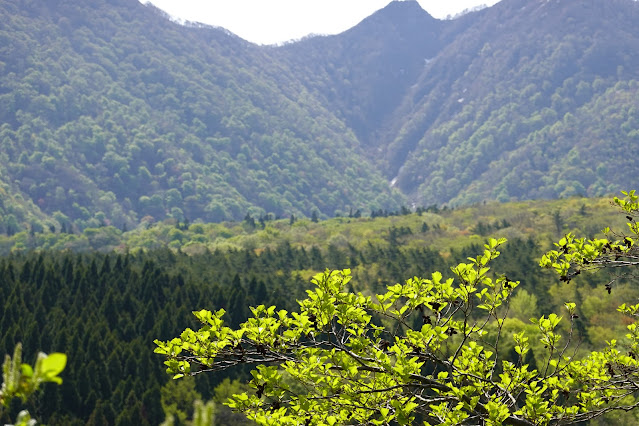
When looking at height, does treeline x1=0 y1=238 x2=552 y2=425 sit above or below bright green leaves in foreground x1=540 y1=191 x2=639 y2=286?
below

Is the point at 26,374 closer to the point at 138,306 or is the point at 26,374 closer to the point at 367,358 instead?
the point at 367,358

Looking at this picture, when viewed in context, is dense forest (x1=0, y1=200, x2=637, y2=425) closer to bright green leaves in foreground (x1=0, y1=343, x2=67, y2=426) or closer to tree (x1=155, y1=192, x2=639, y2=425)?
tree (x1=155, y1=192, x2=639, y2=425)

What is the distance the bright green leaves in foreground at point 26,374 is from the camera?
375 centimetres

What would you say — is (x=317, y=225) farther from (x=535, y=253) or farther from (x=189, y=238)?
(x=535, y=253)

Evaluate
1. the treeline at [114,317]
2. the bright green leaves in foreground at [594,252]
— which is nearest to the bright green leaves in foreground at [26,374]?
the bright green leaves in foreground at [594,252]

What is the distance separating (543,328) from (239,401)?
521 cm

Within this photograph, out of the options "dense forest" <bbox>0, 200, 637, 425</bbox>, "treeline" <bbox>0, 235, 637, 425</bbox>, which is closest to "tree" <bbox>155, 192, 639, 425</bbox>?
"dense forest" <bbox>0, 200, 637, 425</bbox>

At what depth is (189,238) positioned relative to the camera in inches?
6919

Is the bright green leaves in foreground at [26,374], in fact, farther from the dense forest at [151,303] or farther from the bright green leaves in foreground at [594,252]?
the dense forest at [151,303]

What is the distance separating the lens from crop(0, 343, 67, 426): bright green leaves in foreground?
375cm

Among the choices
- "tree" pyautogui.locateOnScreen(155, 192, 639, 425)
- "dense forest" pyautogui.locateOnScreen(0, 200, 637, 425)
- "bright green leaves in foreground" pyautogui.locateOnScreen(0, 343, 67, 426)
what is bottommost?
"dense forest" pyautogui.locateOnScreen(0, 200, 637, 425)

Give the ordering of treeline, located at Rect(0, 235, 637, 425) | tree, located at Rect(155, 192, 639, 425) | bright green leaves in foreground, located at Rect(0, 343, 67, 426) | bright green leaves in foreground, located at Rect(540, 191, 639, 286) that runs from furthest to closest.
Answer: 1. treeline, located at Rect(0, 235, 637, 425)
2. bright green leaves in foreground, located at Rect(540, 191, 639, 286)
3. tree, located at Rect(155, 192, 639, 425)
4. bright green leaves in foreground, located at Rect(0, 343, 67, 426)

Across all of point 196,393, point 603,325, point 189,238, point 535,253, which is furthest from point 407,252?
point 189,238

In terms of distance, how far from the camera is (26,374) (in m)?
4.06
